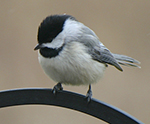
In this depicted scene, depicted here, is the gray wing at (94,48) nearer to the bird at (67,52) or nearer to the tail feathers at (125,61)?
the bird at (67,52)

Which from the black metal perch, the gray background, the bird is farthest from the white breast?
the gray background

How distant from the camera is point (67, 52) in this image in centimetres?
171

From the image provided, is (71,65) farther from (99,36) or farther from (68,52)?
(99,36)

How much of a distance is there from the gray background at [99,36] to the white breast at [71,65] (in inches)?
51.5

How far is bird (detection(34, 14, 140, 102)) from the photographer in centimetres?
160

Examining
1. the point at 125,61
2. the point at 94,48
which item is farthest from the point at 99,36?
the point at 94,48

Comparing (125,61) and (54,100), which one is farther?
(125,61)

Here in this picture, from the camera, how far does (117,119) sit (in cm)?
128

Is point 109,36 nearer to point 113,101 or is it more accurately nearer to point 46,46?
point 113,101

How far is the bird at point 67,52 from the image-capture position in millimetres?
1602

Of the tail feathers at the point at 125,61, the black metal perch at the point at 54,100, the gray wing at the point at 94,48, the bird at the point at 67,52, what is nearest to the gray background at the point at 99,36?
the tail feathers at the point at 125,61

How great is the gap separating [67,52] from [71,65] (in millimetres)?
72

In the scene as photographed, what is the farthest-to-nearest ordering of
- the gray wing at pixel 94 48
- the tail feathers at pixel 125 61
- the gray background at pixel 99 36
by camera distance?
the gray background at pixel 99 36
the tail feathers at pixel 125 61
the gray wing at pixel 94 48

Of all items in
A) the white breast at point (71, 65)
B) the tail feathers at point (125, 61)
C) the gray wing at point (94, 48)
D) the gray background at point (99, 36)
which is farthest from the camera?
the gray background at point (99, 36)
